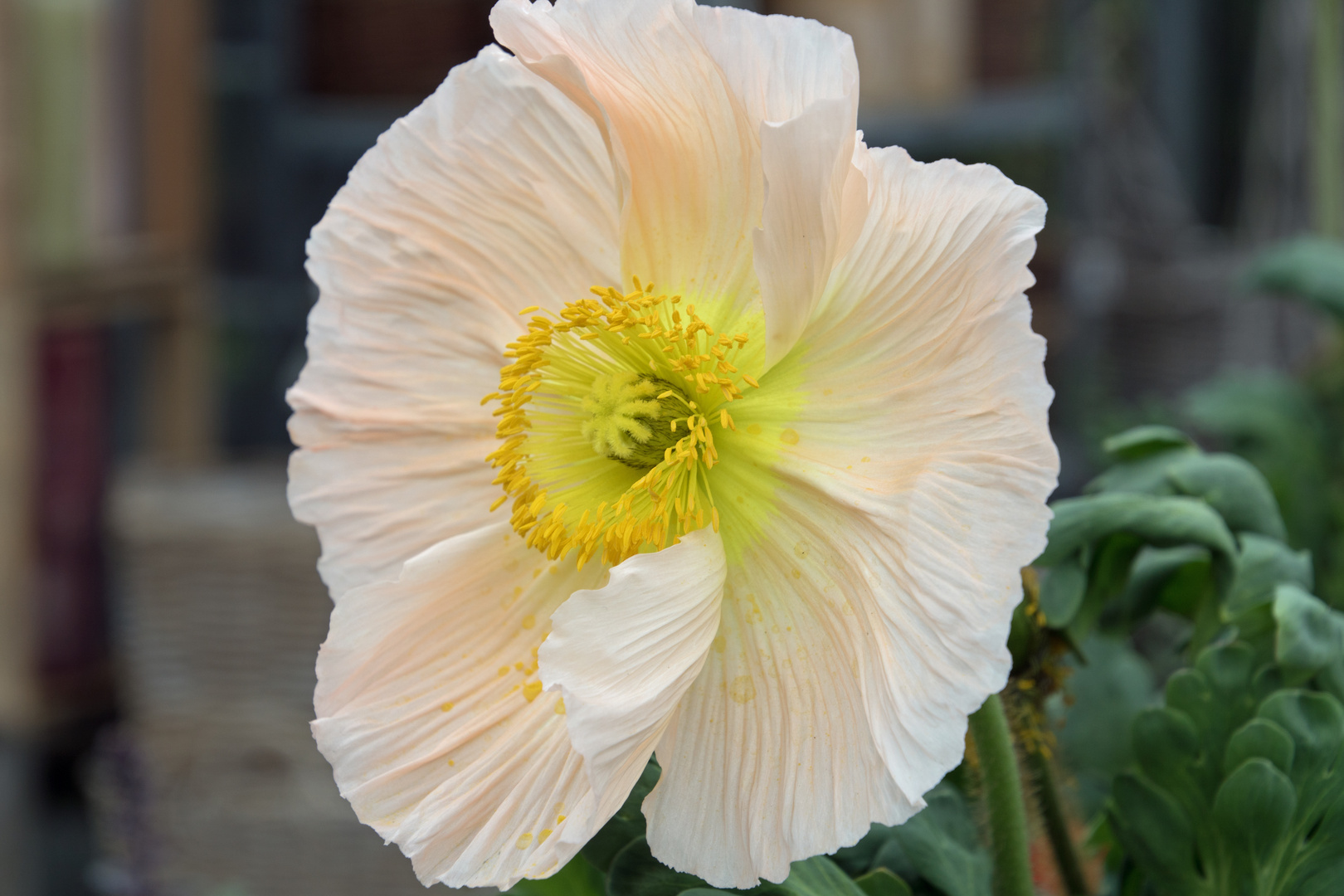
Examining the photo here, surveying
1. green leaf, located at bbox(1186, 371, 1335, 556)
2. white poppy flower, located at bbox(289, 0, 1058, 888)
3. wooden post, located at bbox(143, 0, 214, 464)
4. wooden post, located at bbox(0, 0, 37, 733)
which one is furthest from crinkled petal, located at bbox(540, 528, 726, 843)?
wooden post, located at bbox(143, 0, 214, 464)

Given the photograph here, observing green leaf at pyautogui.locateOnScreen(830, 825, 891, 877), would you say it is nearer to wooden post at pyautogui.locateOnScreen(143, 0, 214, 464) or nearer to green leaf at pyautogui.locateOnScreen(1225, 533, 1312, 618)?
green leaf at pyautogui.locateOnScreen(1225, 533, 1312, 618)

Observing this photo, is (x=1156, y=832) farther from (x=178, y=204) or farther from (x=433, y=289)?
(x=178, y=204)

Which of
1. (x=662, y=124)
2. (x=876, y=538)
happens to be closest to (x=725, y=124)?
(x=662, y=124)

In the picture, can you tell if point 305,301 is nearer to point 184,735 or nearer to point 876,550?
point 184,735

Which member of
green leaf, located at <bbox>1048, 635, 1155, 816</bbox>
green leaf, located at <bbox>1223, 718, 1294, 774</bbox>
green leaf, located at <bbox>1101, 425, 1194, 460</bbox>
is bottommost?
green leaf, located at <bbox>1048, 635, 1155, 816</bbox>

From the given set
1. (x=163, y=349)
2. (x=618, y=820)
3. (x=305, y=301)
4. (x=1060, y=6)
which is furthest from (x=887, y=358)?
(x=305, y=301)

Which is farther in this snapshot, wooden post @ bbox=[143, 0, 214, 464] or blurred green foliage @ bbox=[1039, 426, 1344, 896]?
wooden post @ bbox=[143, 0, 214, 464]
